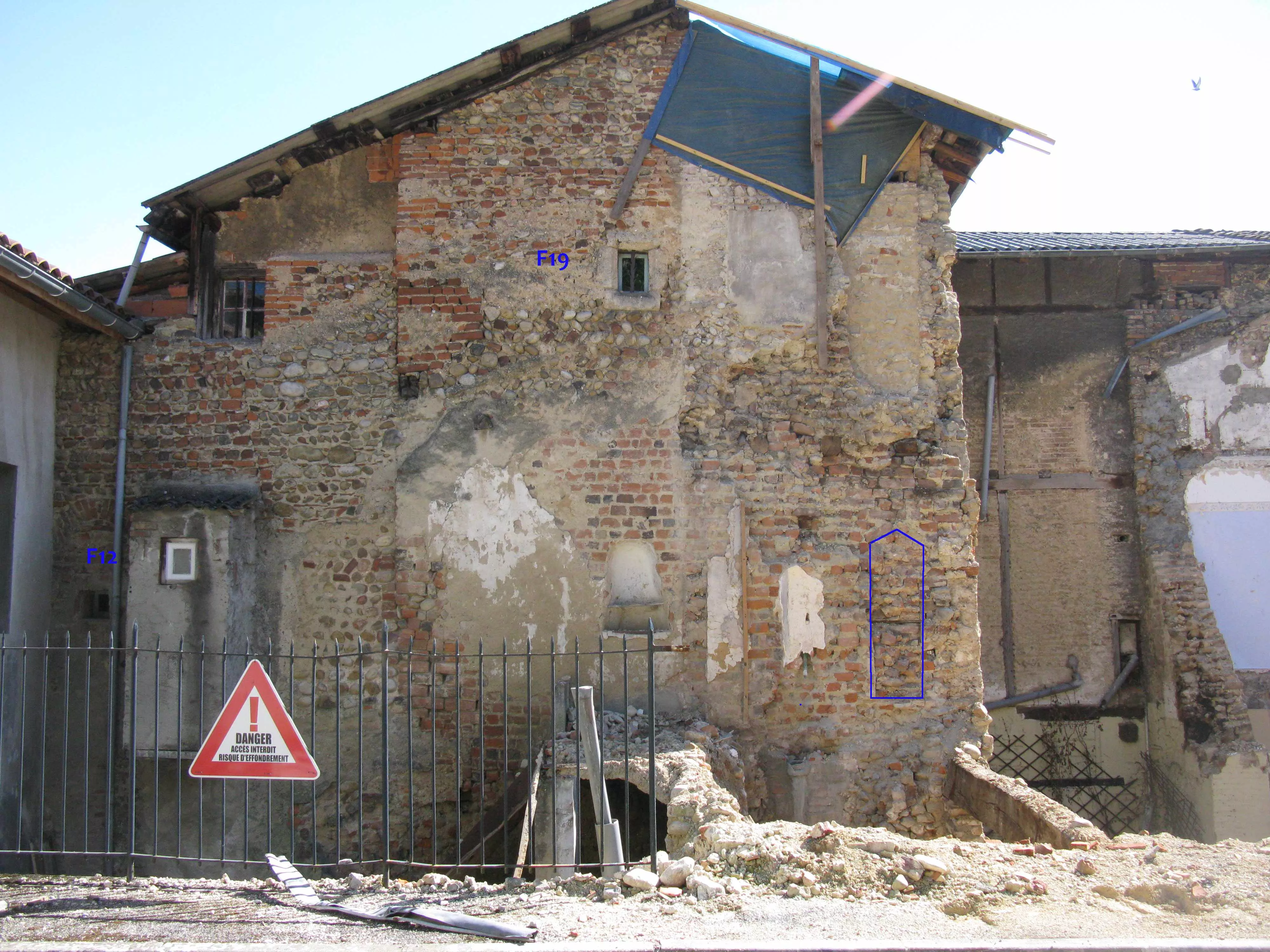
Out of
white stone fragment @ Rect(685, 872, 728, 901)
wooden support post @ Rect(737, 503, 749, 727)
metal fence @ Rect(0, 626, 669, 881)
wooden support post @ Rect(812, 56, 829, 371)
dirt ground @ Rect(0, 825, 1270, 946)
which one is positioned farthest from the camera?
wooden support post @ Rect(812, 56, 829, 371)

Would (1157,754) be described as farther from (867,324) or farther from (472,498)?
(472,498)

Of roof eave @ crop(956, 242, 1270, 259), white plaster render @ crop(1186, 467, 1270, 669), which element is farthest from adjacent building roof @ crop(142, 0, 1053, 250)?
white plaster render @ crop(1186, 467, 1270, 669)

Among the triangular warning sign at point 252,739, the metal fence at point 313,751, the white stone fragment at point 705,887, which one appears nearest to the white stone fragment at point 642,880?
the white stone fragment at point 705,887

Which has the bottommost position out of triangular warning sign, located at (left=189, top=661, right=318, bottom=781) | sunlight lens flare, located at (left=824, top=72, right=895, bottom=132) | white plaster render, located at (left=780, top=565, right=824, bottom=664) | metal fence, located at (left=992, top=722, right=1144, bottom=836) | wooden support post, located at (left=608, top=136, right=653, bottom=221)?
metal fence, located at (left=992, top=722, right=1144, bottom=836)

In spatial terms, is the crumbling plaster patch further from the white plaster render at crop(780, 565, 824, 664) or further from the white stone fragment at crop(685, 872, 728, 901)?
the white stone fragment at crop(685, 872, 728, 901)

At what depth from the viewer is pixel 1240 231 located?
43.7 feet

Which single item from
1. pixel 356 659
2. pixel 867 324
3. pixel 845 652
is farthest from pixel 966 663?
pixel 356 659

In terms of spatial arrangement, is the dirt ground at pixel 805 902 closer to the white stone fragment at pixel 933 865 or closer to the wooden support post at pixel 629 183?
the white stone fragment at pixel 933 865

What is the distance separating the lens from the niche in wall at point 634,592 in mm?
8867

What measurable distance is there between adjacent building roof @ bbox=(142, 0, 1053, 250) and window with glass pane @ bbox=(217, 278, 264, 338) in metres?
0.79

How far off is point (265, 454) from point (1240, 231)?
1275cm

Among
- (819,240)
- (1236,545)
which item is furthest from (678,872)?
(1236,545)

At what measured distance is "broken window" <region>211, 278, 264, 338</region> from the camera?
31.4 ft

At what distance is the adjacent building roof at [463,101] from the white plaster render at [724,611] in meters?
4.36
